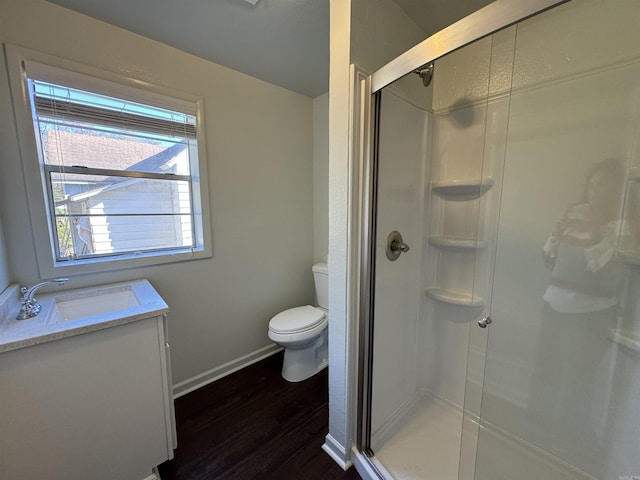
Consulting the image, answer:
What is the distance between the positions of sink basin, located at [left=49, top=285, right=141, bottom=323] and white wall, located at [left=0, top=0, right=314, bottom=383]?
0.30 feet

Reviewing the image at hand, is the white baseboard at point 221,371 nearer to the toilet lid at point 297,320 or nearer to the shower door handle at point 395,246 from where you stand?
the toilet lid at point 297,320

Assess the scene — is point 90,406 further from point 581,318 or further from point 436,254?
point 581,318

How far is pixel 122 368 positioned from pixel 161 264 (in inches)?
28.1

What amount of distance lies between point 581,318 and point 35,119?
2.72m

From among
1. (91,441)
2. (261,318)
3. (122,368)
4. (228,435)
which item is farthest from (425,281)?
(91,441)

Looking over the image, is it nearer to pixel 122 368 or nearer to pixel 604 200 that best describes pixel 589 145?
pixel 604 200

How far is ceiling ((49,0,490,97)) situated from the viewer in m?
1.24

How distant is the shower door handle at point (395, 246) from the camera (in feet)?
4.33

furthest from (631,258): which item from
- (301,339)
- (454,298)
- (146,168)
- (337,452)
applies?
(146,168)

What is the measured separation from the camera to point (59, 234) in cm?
139

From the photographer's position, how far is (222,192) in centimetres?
185

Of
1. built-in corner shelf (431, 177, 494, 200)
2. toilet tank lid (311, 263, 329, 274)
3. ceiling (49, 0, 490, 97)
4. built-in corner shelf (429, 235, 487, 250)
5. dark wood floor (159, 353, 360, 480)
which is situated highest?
ceiling (49, 0, 490, 97)

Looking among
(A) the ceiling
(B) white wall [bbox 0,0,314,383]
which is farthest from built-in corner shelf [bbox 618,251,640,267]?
(B) white wall [bbox 0,0,314,383]

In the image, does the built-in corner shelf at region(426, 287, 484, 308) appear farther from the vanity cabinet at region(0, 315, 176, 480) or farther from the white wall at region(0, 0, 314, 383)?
the vanity cabinet at region(0, 315, 176, 480)
